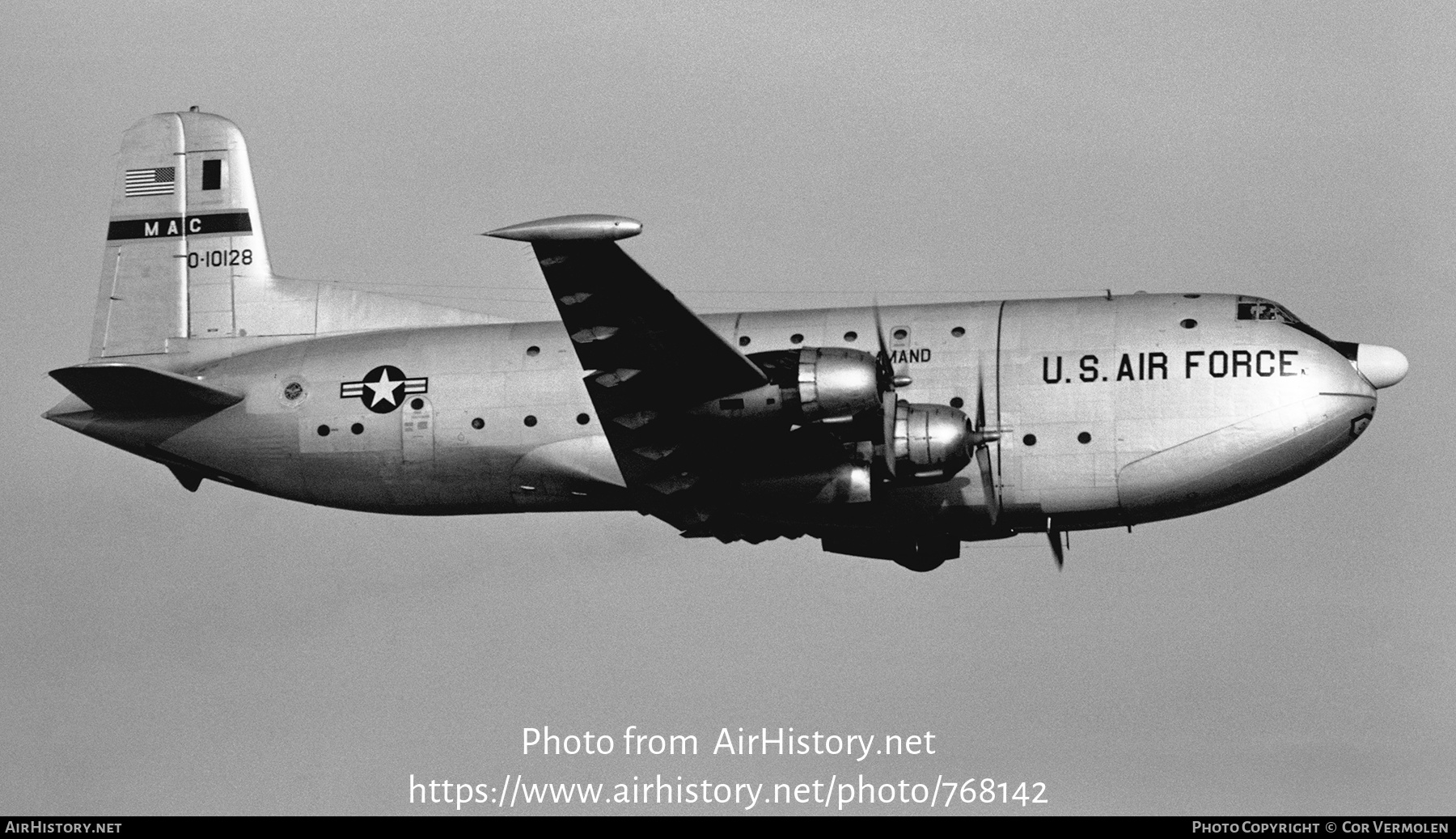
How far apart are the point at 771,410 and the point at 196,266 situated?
432 inches

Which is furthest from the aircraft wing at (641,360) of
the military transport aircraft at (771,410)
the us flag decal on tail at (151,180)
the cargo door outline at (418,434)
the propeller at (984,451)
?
the us flag decal on tail at (151,180)

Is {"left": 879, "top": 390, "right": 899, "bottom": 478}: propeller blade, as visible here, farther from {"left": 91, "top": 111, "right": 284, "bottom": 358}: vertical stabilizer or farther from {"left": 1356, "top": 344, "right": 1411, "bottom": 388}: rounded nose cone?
{"left": 91, "top": 111, "right": 284, "bottom": 358}: vertical stabilizer

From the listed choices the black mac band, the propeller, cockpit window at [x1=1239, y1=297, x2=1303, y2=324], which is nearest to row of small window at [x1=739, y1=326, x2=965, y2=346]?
the propeller

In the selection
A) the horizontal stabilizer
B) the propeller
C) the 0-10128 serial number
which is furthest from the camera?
the 0-10128 serial number

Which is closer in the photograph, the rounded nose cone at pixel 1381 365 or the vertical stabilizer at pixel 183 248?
the rounded nose cone at pixel 1381 365

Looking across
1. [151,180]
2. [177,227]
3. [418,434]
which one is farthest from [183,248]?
[418,434]

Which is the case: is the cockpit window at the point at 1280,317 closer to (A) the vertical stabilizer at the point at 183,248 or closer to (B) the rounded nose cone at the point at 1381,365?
(B) the rounded nose cone at the point at 1381,365

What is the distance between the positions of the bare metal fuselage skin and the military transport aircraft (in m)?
0.03

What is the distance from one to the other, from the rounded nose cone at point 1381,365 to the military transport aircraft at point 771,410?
41mm

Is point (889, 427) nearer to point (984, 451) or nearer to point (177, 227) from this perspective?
point (984, 451)

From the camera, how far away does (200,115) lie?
3600 cm

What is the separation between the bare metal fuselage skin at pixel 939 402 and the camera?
30.2m

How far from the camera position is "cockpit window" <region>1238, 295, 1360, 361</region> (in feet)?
101
